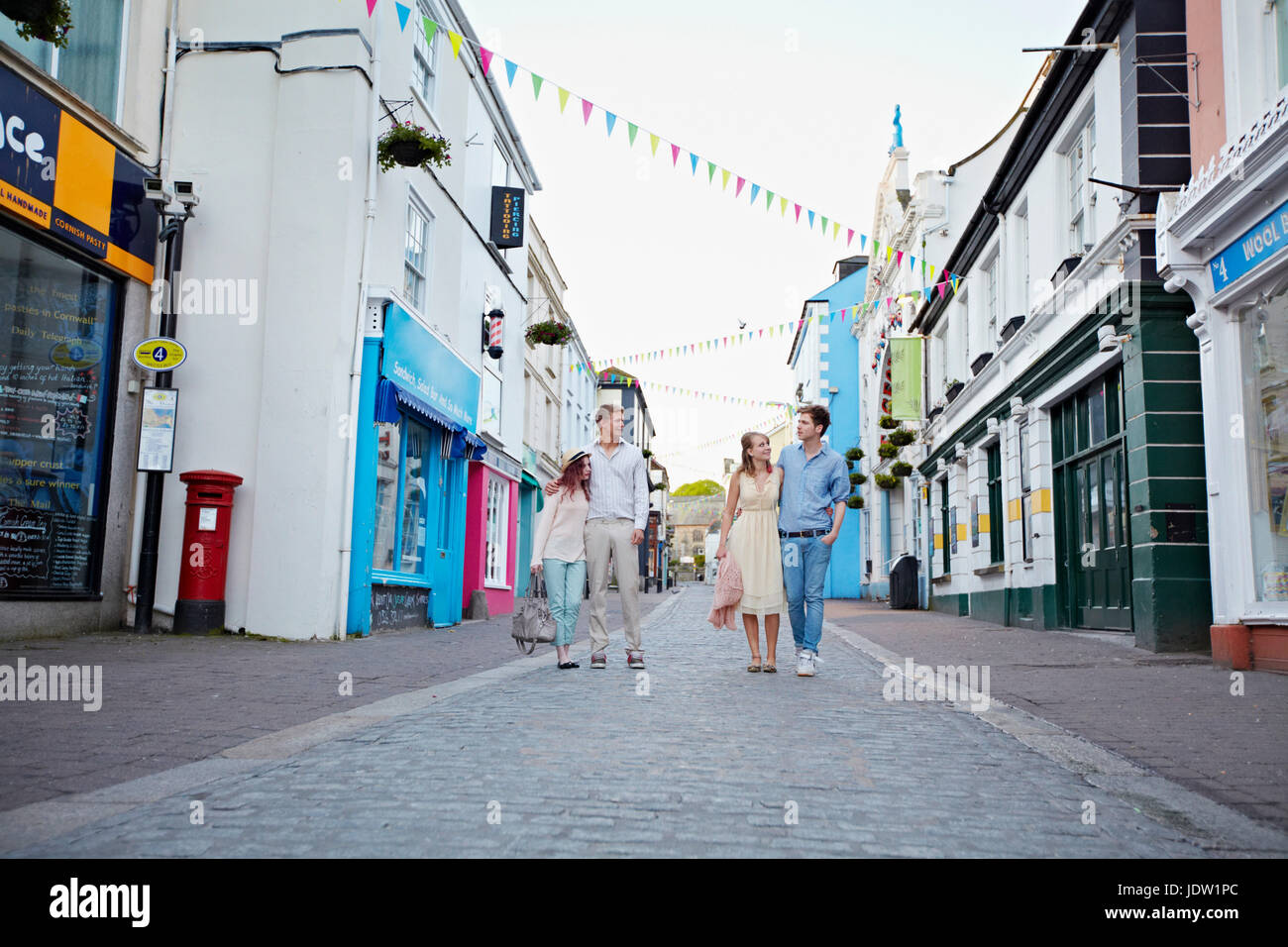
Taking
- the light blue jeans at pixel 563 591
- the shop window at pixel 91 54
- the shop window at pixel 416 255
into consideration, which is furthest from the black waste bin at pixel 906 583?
the shop window at pixel 91 54

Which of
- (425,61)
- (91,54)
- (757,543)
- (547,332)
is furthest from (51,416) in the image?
(547,332)

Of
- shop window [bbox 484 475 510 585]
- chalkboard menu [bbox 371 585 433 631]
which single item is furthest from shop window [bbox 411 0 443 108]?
shop window [bbox 484 475 510 585]

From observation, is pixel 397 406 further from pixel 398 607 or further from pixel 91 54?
pixel 91 54


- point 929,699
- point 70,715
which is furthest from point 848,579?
point 70,715

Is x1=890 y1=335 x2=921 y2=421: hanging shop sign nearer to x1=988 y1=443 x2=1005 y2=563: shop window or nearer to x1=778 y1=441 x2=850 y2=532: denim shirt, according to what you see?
x1=988 y1=443 x2=1005 y2=563: shop window

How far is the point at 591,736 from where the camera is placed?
14.6ft

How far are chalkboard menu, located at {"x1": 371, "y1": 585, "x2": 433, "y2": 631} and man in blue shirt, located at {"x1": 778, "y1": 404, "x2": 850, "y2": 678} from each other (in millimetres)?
5657

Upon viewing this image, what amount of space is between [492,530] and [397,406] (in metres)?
7.13

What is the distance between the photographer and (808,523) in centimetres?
730

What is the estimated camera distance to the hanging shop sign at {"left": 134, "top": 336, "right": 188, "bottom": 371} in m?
9.70

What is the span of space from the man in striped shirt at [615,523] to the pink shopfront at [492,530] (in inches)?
331
